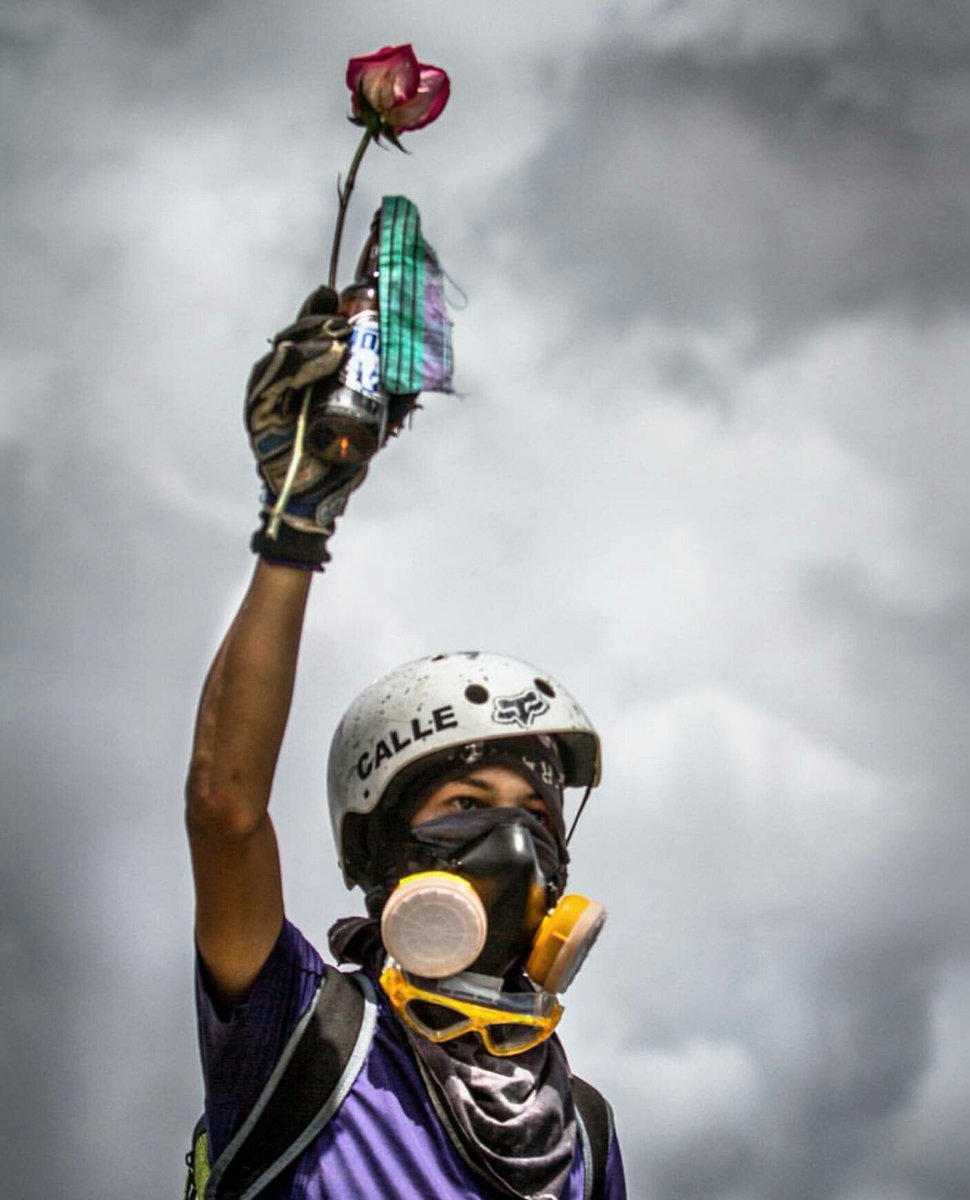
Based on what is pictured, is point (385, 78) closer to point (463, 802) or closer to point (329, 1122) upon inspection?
point (463, 802)

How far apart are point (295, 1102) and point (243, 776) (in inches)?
54.8

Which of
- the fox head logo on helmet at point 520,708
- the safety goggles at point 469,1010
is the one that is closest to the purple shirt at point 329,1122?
the safety goggles at point 469,1010

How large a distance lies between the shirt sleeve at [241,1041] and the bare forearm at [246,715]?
2.34 feet

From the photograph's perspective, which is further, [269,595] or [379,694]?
[379,694]

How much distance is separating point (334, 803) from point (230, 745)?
2.03 metres

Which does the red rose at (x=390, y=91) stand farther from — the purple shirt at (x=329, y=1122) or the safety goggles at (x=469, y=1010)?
the safety goggles at (x=469, y=1010)

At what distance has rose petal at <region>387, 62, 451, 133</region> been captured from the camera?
686cm

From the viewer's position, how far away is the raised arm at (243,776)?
237 inches

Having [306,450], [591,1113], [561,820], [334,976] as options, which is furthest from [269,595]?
[591,1113]

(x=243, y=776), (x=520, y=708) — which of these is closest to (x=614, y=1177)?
(x=520, y=708)

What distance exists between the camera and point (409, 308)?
6.51 metres

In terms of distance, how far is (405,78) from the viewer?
686 cm

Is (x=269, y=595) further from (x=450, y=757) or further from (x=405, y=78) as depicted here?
(x=405, y=78)

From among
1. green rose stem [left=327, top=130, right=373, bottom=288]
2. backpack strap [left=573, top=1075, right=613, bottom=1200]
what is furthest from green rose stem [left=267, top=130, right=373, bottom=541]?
backpack strap [left=573, top=1075, right=613, bottom=1200]
